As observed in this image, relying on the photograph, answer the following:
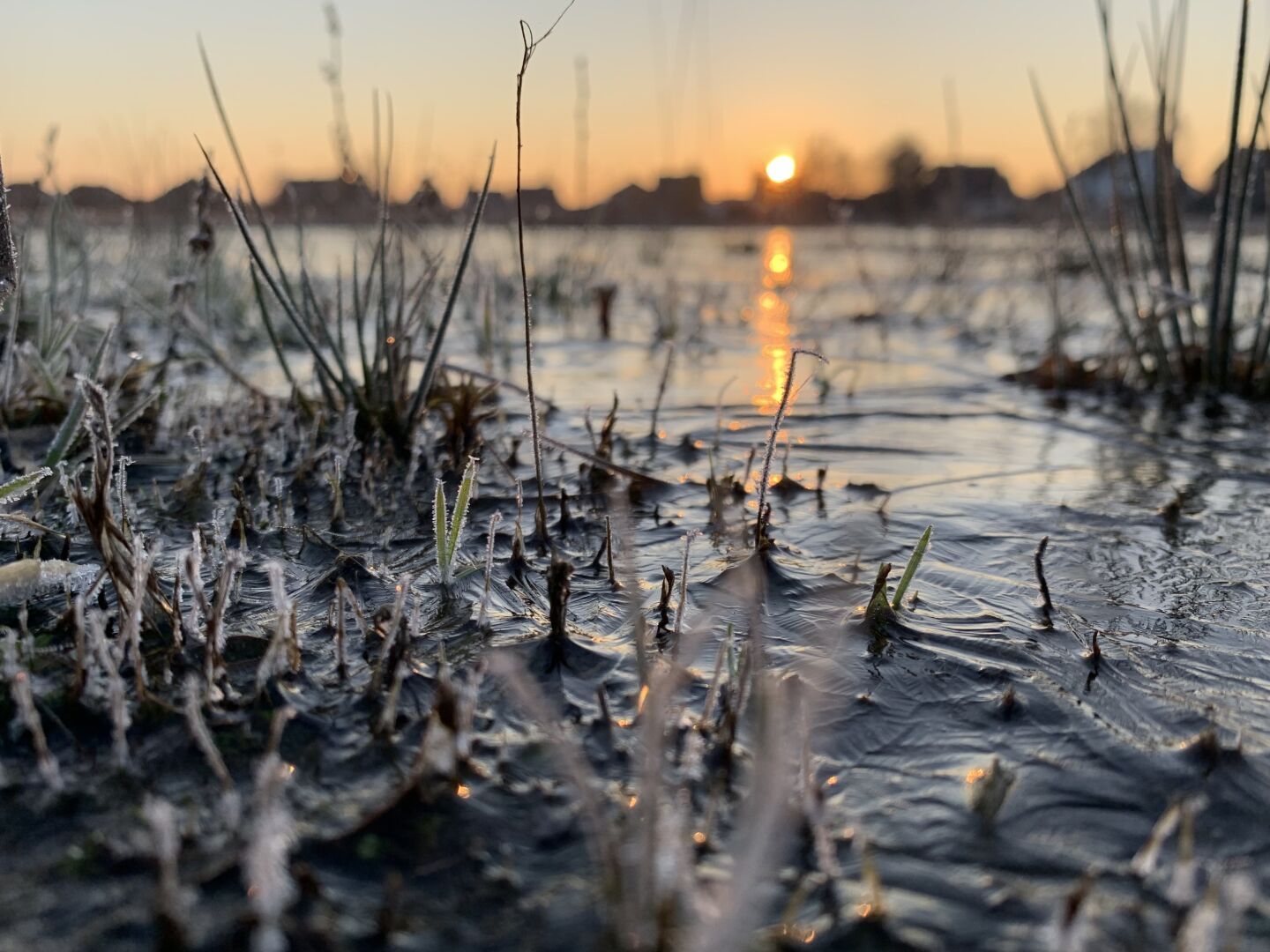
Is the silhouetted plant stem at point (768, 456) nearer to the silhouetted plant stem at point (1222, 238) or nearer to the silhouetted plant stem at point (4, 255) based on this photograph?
the silhouetted plant stem at point (4, 255)

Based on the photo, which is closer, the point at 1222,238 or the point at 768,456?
the point at 768,456

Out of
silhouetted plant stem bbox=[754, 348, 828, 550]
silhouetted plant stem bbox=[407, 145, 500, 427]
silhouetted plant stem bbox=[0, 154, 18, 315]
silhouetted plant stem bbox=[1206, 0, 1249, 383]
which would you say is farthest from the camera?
silhouetted plant stem bbox=[1206, 0, 1249, 383]

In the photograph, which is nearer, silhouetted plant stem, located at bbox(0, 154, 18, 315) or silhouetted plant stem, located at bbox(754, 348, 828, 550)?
silhouetted plant stem, located at bbox(0, 154, 18, 315)

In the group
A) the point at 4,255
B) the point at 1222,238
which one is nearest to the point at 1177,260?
the point at 1222,238

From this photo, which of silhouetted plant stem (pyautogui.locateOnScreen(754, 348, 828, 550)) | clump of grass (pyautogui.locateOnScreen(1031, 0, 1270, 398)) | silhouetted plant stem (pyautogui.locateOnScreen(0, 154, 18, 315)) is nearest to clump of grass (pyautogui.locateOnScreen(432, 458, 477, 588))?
silhouetted plant stem (pyautogui.locateOnScreen(754, 348, 828, 550))

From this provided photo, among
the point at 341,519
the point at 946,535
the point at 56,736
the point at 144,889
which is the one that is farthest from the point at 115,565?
the point at 946,535

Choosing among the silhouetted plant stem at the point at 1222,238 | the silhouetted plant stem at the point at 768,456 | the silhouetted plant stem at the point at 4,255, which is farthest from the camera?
the silhouetted plant stem at the point at 1222,238

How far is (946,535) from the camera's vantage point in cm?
252

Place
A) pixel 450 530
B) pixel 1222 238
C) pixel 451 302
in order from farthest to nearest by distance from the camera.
A: pixel 1222 238 < pixel 451 302 < pixel 450 530

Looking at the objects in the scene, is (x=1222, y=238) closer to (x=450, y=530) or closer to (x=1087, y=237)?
(x=1087, y=237)

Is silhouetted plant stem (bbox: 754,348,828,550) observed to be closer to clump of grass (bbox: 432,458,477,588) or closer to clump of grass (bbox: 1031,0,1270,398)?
clump of grass (bbox: 432,458,477,588)

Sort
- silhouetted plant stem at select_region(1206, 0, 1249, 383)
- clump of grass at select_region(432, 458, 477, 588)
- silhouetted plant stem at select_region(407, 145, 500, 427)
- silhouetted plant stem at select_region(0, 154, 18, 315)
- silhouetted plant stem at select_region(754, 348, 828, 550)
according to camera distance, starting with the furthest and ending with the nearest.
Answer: silhouetted plant stem at select_region(1206, 0, 1249, 383), silhouetted plant stem at select_region(407, 145, 500, 427), clump of grass at select_region(432, 458, 477, 588), silhouetted plant stem at select_region(754, 348, 828, 550), silhouetted plant stem at select_region(0, 154, 18, 315)

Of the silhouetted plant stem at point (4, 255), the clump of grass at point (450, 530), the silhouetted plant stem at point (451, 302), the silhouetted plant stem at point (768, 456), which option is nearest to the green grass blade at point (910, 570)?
the silhouetted plant stem at point (768, 456)

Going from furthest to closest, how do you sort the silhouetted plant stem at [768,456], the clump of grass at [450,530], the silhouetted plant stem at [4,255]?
the clump of grass at [450,530] → the silhouetted plant stem at [768,456] → the silhouetted plant stem at [4,255]
